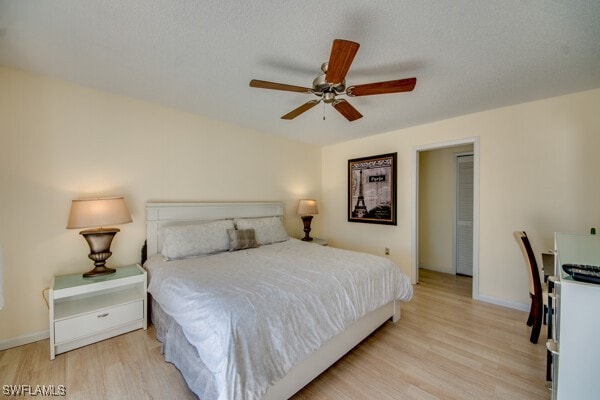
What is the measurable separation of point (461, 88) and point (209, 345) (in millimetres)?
3081

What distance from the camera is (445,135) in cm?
335

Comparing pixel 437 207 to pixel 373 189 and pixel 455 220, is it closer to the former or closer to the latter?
pixel 455 220

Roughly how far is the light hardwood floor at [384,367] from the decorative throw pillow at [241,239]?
1.17 m

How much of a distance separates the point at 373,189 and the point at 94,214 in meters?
3.72

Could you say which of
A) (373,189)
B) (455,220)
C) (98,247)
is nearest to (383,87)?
(373,189)

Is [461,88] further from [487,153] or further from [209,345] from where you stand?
[209,345]

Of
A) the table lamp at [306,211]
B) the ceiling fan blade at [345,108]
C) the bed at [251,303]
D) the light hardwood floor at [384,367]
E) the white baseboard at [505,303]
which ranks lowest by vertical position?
the light hardwood floor at [384,367]

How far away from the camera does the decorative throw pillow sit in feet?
9.68

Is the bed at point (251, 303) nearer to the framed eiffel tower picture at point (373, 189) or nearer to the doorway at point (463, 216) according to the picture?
the framed eiffel tower picture at point (373, 189)

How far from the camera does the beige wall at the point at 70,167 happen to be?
210 centimetres

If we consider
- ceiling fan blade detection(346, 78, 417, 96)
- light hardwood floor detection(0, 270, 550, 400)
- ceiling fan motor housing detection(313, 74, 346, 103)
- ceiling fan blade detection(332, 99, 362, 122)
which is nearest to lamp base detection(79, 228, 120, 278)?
light hardwood floor detection(0, 270, 550, 400)

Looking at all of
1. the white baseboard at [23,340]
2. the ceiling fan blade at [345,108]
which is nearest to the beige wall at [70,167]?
the white baseboard at [23,340]

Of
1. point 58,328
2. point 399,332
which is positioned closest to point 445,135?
point 399,332

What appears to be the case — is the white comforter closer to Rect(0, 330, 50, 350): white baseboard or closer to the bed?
the bed
